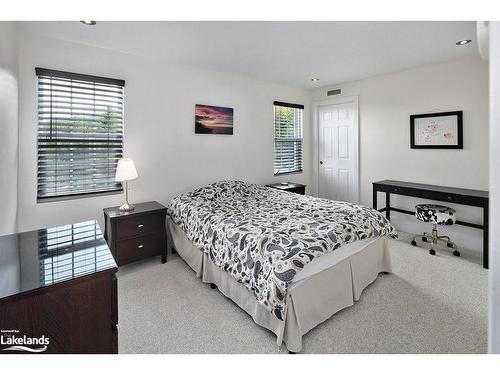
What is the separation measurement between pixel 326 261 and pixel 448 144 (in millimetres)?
2815

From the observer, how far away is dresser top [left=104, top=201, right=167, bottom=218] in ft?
8.92

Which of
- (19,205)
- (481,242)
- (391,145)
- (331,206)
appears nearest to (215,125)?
(331,206)

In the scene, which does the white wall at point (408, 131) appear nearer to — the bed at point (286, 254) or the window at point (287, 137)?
the window at point (287, 137)

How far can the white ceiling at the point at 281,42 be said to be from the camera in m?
2.41

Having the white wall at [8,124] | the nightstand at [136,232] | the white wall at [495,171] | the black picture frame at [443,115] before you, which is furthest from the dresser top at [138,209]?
the black picture frame at [443,115]

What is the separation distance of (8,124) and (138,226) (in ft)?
4.50

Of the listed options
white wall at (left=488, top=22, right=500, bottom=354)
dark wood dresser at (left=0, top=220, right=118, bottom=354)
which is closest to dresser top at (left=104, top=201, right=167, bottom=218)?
dark wood dresser at (left=0, top=220, right=118, bottom=354)

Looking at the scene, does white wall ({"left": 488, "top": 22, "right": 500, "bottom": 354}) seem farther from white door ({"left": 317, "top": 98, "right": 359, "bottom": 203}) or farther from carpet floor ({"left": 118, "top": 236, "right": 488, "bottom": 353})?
white door ({"left": 317, "top": 98, "right": 359, "bottom": 203})

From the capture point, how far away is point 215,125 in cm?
379

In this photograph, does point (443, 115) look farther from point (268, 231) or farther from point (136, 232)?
point (136, 232)

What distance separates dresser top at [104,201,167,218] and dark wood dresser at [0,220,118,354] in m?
1.44

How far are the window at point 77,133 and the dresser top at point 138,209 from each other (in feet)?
1.01
